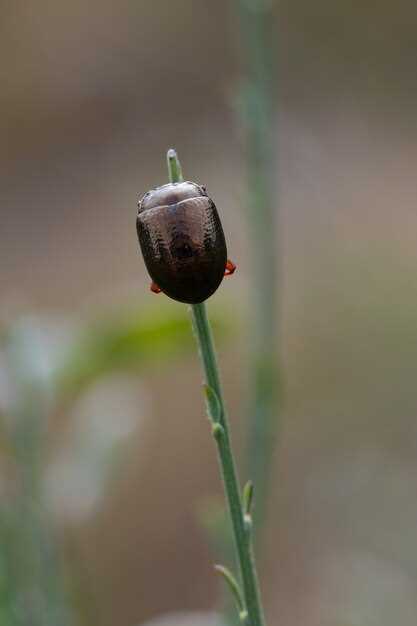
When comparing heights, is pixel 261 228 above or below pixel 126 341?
above

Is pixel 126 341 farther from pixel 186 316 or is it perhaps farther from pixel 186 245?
pixel 186 245

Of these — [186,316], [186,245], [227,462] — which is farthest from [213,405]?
[186,316]

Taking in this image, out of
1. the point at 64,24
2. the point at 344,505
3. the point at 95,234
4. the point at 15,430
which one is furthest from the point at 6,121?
the point at 15,430

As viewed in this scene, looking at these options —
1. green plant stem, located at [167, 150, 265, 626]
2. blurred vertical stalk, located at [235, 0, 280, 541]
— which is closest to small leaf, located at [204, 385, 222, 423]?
green plant stem, located at [167, 150, 265, 626]

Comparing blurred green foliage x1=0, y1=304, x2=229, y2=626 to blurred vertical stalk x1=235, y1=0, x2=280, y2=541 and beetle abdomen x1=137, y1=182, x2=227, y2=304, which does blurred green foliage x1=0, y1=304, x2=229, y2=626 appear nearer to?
blurred vertical stalk x1=235, y1=0, x2=280, y2=541

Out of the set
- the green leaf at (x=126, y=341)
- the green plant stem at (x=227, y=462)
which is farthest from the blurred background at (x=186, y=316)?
the green plant stem at (x=227, y=462)

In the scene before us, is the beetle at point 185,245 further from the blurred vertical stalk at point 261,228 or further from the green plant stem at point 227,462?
the blurred vertical stalk at point 261,228
